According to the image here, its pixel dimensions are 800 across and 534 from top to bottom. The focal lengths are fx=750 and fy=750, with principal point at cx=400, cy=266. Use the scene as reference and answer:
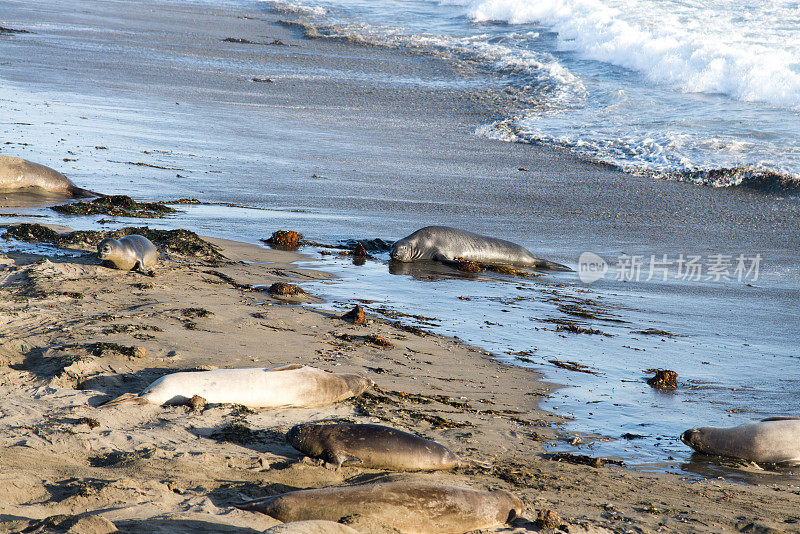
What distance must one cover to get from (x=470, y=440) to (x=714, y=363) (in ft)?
8.42

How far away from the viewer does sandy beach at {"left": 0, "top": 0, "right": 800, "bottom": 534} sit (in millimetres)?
3266

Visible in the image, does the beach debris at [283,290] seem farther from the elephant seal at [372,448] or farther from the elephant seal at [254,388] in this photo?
the elephant seal at [372,448]

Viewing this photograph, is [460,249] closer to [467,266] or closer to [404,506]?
[467,266]

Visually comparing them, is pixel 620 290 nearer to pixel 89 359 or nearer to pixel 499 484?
pixel 499 484

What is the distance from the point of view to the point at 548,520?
3.04 metres

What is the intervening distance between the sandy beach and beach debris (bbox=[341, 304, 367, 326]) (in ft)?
0.30

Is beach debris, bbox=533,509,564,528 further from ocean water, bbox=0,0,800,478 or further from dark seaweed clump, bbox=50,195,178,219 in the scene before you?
dark seaweed clump, bbox=50,195,178,219

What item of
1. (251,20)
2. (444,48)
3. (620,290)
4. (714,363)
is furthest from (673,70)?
(251,20)

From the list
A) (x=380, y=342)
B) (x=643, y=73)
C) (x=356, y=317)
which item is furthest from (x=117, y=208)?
(x=643, y=73)

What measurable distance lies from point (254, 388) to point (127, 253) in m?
2.38

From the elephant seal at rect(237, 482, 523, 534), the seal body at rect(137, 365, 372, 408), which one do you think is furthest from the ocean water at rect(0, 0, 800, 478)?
the seal body at rect(137, 365, 372, 408)

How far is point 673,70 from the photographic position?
17.6 meters

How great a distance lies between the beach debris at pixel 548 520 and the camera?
3035mm

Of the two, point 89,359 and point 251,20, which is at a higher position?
point 251,20
